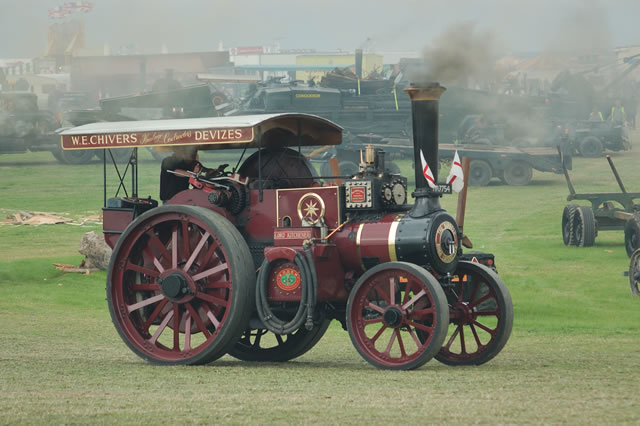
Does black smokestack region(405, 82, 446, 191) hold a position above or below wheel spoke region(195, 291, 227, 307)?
above

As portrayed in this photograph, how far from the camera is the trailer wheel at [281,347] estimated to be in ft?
35.6

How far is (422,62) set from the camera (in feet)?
35.1

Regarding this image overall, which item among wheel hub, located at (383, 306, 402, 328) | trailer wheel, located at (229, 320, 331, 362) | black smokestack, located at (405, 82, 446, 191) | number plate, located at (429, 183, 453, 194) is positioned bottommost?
trailer wheel, located at (229, 320, 331, 362)

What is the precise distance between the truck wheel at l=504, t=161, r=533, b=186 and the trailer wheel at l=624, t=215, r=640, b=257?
1203cm

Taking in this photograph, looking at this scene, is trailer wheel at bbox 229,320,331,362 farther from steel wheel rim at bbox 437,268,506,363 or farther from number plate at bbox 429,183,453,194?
number plate at bbox 429,183,453,194

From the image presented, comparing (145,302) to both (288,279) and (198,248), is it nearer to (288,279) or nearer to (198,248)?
(198,248)

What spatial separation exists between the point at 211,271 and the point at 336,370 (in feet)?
4.80

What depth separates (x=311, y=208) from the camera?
9836mm

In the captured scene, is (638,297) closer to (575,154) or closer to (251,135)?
(251,135)

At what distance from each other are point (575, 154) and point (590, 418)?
113 feet

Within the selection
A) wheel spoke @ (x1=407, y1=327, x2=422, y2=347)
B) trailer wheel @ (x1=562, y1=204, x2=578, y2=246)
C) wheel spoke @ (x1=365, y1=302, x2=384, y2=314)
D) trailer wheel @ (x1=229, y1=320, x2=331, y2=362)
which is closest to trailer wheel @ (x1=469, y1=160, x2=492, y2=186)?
trailer wheel @ (x1=562, y1=204, x2=578, y2=246)

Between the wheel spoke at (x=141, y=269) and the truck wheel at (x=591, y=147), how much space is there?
31116mm

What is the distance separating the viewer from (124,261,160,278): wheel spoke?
9.99m

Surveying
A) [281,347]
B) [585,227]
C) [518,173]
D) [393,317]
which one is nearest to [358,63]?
[518,173]
